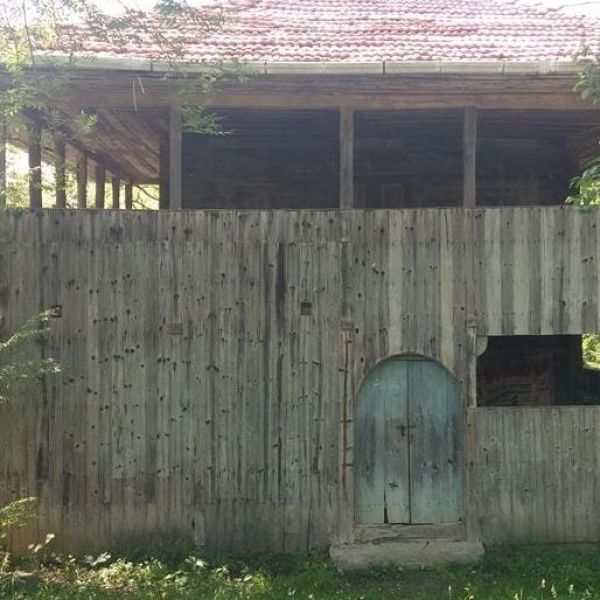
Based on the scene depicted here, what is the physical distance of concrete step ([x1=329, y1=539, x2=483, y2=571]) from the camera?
6555 mm

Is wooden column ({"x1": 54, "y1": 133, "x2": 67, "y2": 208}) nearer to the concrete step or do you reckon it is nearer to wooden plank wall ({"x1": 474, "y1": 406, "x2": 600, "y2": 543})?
the concrete step

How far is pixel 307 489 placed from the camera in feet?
22.4

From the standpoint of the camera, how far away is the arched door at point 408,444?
6.88 meters

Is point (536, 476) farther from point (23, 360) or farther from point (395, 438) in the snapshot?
point (23, 360)

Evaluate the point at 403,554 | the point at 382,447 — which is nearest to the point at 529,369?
the point at 382,447

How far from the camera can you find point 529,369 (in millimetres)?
10492

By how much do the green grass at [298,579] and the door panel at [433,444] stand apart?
636mm

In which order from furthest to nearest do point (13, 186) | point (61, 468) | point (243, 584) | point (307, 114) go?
point (307, 114)
point (13, 186)
point (61, 468)
point (243, 584)

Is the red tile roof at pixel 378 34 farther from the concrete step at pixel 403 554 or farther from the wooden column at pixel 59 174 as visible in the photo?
the concrete step at pixel 403 554

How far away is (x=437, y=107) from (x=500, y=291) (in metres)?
2.14

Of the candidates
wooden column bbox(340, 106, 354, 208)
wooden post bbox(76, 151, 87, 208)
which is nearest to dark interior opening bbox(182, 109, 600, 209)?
wooden post bbox(76, 151, 87, 208)

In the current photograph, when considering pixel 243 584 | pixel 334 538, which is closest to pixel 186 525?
pixel 243 584

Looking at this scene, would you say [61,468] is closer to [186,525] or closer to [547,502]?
[186,525]

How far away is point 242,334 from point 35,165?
292cm
